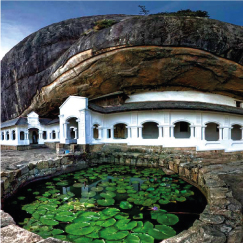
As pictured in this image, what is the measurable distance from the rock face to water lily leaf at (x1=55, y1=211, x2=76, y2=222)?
11.2 m

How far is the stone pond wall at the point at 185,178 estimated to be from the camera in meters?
2.20

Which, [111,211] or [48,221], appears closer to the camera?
[48,221]

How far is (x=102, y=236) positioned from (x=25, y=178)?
449cm

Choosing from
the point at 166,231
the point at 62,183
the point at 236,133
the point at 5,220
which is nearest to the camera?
the point at 5,220

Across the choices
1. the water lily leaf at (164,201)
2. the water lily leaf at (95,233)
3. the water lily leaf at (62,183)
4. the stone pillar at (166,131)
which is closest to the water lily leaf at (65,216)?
the water lily leaf at (95,233)

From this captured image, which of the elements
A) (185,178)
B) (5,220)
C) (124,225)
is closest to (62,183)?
(5,220)

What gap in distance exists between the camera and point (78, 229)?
2971 mm

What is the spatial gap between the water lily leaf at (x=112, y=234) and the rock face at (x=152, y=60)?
11559mm

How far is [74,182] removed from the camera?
618cm

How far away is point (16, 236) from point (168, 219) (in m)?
2.75

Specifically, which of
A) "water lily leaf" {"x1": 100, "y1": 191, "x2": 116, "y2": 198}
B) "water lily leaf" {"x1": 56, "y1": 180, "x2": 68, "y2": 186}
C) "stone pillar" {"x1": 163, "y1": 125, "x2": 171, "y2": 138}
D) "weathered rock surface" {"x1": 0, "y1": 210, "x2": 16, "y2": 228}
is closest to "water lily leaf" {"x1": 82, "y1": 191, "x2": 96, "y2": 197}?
"water lily leaf" {"x1": 100, "y1": 191, "x2": 116, "y2": 198}

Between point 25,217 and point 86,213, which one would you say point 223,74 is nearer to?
point 86,213

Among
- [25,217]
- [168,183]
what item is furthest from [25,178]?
[168,183]

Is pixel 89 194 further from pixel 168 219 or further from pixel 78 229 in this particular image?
pixel 168 219
